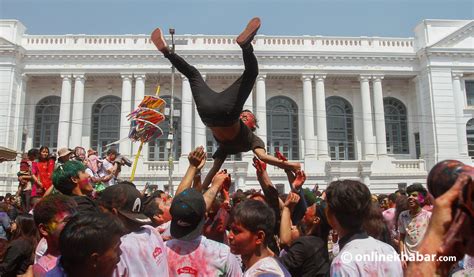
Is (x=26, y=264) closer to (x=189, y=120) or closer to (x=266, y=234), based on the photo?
(x=266, y=234)

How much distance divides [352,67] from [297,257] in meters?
28.2

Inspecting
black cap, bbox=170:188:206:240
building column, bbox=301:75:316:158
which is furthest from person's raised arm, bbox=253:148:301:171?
building column, bbox=301:75:316:158

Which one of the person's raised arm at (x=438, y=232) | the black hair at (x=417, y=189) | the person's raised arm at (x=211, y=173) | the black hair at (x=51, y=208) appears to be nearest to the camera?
the person's raised arm at (x=438, y=232)

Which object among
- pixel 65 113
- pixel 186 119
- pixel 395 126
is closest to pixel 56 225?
pixel 186 119

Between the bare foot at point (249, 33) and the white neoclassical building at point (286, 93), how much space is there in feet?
72.8

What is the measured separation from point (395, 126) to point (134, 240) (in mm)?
31648

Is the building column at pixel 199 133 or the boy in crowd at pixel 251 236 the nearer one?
the boy in crowd at pixel 251 236

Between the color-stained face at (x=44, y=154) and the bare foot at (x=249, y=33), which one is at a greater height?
the bare foot at (x=249, y=33)

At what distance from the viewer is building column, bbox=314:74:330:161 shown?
28.0m

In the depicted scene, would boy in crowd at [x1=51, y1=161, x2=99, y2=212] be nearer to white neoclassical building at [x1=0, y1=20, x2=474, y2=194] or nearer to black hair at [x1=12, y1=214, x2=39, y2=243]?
black hair at [x1=12, y1=214, x2=39, y2=243]

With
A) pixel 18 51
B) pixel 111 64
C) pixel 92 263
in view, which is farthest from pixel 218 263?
pixel 18 51

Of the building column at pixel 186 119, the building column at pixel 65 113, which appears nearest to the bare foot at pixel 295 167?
the building column at pixel 186 119

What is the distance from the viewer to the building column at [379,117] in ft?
91.3

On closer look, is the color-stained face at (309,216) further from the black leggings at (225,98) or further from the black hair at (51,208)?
the black hair at (51,208)
